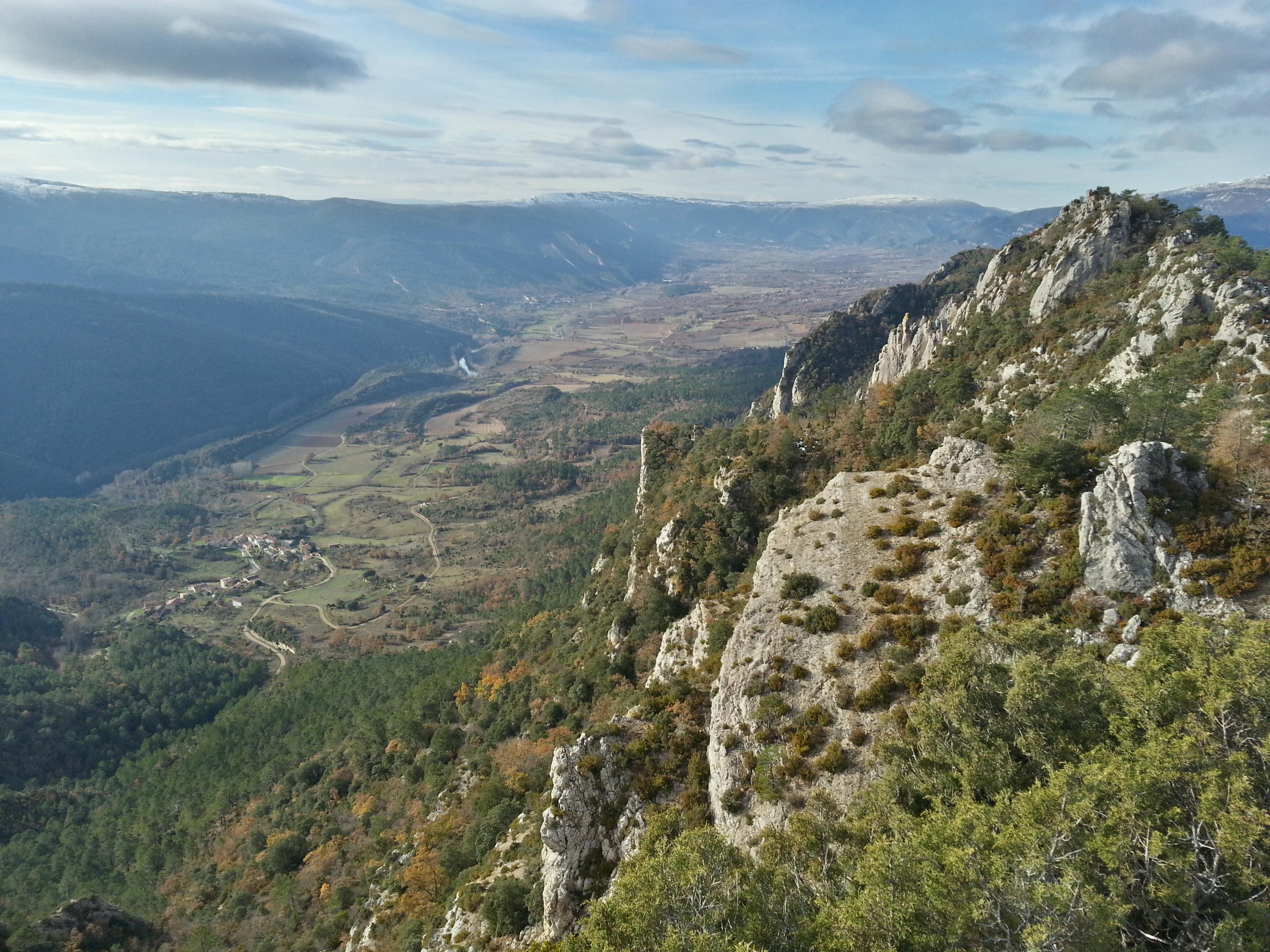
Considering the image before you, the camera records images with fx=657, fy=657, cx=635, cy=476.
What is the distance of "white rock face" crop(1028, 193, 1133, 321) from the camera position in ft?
244

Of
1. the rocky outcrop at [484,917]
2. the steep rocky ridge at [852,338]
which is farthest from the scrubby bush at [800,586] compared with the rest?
the steep rocky ridge at [852,338]

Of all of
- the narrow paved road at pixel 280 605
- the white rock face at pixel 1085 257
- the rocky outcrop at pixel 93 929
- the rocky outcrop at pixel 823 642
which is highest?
the white rock face at pixel 1085 257

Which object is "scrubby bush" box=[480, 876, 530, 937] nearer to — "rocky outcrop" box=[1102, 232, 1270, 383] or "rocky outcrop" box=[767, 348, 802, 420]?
"rocky outcrop" box=[1102, 232, 1270, 383]

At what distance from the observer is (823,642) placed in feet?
109

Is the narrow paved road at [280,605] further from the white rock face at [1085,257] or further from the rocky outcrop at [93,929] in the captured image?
the white rock face at [1085,257]

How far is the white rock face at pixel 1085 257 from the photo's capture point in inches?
2926

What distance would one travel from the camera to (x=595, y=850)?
2970 centimetres

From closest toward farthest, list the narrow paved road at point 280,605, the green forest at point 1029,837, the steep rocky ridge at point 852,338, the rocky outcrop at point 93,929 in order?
the green forest at point 1029,837, the rocky outcrop at point 93,929, the steep rocky ridge at point 852,338, the narrow paved road at point 280,605

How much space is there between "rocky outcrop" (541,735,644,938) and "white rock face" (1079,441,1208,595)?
23.3 metres

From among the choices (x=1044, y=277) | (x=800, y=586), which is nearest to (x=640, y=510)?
(x=800, y=586)

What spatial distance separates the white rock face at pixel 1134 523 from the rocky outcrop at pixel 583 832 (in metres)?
23.3

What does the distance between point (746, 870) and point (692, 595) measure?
35262 millimetres

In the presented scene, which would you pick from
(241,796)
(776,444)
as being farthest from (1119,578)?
(241,796)

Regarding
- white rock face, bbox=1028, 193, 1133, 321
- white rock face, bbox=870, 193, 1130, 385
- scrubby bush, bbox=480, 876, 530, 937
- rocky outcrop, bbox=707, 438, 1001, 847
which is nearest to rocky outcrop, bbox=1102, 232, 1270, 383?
white rock face, bbox=870, 193, 1130, 385
